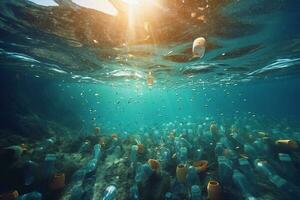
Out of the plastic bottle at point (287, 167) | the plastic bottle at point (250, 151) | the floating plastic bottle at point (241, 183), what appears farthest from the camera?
the plastic bottle at point (250, 151)

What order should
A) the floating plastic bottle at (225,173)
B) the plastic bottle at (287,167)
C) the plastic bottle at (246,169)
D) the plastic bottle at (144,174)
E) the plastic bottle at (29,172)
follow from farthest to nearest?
the plastic bottle at (287,167) → the plastic bottle at (246,169) → the plastic bottle at (29,172) → the plastic bottle at (144,174) → the floating plastic bottle at (225,173)

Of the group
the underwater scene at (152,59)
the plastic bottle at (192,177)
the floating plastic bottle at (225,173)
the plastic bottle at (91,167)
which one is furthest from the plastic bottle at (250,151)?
the plastic bottle at (91,167)

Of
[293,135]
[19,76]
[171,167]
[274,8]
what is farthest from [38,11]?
[293,135]

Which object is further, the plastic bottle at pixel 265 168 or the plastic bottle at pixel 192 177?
the plastic bottle at pixel 265 168

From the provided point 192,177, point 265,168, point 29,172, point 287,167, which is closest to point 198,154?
point 265,168

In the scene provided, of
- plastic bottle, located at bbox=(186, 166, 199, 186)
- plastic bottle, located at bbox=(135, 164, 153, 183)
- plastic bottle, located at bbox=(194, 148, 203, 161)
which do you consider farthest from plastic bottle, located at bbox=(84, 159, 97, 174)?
plastic bottle, located at bbox=(194, 148, 203, 161)

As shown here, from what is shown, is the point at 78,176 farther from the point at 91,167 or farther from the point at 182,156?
the point at 182,156

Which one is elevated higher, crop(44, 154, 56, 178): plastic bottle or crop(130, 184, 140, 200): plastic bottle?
crop(44, 154, 56, 178): plastic bottle

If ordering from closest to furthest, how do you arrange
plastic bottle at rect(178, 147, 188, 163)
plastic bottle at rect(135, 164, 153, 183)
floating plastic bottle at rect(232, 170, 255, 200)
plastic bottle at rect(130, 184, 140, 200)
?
1. floating plastic bottle at rect(232, 170, 255, 200)
2. plastic bottle at rect(130, 184, 140, 200)
3. plastic bottle at rect(135, 164, 153, 183)
4. plastic bottle at rect(178, 147, 188, 163)

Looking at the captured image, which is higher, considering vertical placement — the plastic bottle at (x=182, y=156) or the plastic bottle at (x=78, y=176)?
the plastic bottle at (x=182, y=156)

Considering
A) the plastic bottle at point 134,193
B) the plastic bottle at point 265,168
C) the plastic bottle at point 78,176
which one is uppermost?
the plastic bottle at point 265,168

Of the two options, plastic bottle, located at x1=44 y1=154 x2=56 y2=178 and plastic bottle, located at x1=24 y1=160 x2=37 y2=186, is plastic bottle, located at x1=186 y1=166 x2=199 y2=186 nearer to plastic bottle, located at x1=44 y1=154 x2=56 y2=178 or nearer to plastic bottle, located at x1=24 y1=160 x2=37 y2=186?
plastic bottle, located at x1=44 y1=154 x2=56 y2=178

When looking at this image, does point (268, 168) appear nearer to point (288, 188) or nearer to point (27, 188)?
point (288, 188)

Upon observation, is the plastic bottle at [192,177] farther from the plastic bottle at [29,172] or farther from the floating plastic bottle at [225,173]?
the plastic bottle at [29,172]
